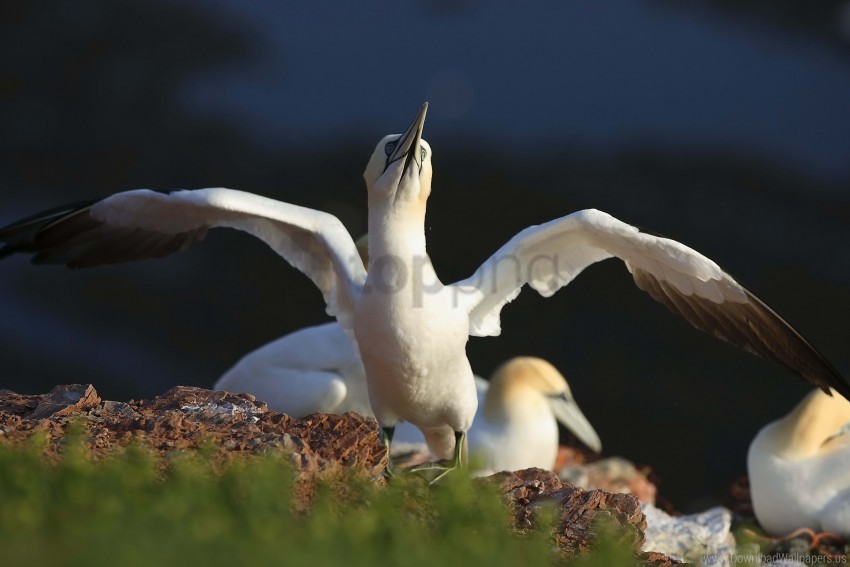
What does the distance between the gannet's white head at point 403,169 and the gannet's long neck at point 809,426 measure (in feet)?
10.3

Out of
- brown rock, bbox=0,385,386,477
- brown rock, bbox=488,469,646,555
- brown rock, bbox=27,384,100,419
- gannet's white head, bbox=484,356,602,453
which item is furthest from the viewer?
gannet's white head, bbox=484,356,602,453

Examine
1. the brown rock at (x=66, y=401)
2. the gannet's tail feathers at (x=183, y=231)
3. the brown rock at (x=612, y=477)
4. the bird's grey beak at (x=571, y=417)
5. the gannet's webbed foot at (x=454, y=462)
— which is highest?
the gannet's tail feathers at (x=183, y=231)

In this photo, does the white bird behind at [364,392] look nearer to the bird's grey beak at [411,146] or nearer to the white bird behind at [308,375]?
the white bird behind at [308,375]

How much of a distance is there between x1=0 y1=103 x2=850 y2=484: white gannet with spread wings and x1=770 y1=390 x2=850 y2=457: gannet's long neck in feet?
6.48

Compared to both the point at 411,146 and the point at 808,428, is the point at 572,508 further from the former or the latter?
the point at 808,428

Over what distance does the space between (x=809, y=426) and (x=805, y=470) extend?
0.82 feet

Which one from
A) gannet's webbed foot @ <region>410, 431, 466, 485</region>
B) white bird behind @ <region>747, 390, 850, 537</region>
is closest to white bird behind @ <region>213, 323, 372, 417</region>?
gannet's webbed foot @ <region>410, 431, 466, 485</region>

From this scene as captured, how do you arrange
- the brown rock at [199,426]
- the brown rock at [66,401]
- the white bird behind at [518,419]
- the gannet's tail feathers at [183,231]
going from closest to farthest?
the brown rock at [199,426] < the brown rock at [66,401] < the gannet's tail feathers at [183,231] < the white bird behind at [518,419]

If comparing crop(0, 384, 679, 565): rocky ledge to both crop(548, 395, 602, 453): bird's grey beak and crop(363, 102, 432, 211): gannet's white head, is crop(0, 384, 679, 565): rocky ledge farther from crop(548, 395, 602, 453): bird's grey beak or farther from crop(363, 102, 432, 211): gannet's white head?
crop(548, 395, 602, 453): bird's grey beak

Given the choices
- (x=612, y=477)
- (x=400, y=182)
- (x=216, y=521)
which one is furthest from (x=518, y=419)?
(x=216, y=521)

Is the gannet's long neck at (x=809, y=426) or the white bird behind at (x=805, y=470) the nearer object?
the white bird behind at (x=805, y=470)

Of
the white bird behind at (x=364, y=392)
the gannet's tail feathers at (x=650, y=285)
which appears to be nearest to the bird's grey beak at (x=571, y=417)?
the white bird behind at (x=364, y=392)

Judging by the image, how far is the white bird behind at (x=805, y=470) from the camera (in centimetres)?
648

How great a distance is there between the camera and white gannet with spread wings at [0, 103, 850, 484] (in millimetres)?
4418
